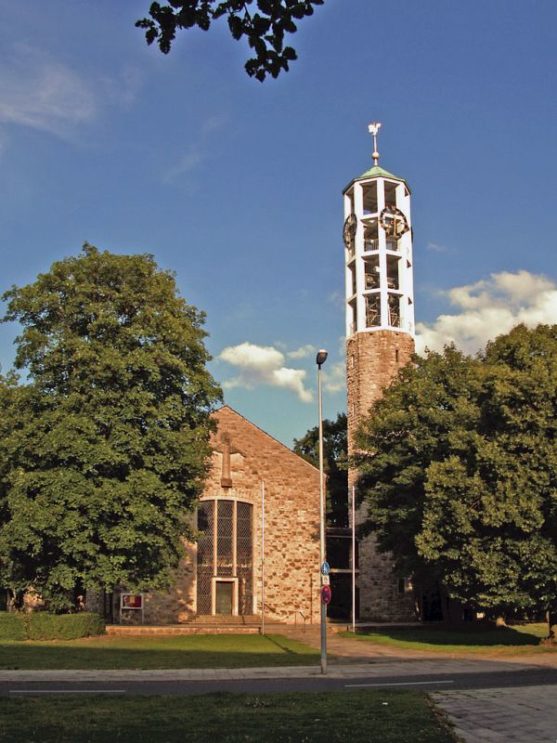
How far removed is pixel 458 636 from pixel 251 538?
12.8m

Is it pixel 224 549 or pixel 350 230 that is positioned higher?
pixel 350 230

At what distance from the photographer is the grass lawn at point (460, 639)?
29359 millimetres

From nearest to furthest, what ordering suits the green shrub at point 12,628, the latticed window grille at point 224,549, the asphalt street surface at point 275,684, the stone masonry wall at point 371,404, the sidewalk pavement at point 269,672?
the asphalt street surface at point 275,684 < the sidewalk pavement at point 269,672 < the green shrub at point 12,628 < the latticed window grille at point 224,549 < the stone masonry wall at point 371,404

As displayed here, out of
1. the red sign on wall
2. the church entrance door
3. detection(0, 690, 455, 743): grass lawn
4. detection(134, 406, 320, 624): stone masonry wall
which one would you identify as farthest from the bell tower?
→ detection(0, 690, 455, 743): grass lawn

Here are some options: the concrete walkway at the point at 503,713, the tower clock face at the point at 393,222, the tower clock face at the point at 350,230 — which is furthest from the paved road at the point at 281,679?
the tower clock face at the point at 350,230

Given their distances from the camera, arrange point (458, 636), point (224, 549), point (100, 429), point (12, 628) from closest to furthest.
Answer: point (12, 628)
point (100, 429)
point (458, 636)
point (224, 549)

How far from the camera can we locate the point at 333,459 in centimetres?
6106

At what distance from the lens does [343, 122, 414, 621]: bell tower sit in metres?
46.7

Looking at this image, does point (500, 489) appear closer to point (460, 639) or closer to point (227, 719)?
point (460, 639)

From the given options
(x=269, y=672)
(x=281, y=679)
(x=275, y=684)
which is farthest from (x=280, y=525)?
(x=275, y=684)

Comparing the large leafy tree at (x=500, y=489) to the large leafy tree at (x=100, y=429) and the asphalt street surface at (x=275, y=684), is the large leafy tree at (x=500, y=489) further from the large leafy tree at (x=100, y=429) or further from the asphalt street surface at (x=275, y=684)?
the large leafy tree at (x=100, y=429)

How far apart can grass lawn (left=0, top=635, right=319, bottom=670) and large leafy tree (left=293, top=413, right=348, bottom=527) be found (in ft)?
64.3

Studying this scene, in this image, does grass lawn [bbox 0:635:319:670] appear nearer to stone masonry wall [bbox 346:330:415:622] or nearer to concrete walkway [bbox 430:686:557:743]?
concrete walkway [bbox 430:686:557:743]

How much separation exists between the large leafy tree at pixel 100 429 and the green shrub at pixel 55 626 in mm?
896
